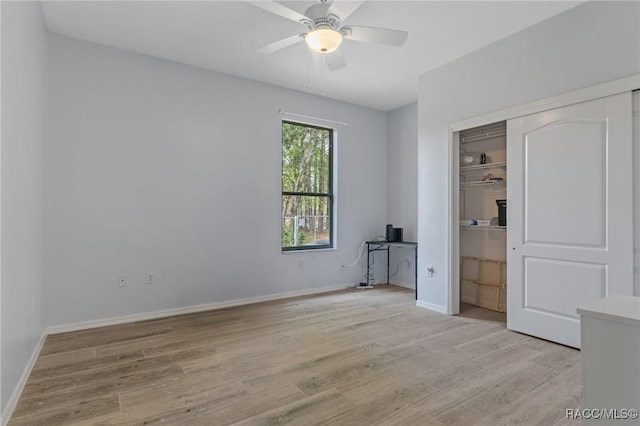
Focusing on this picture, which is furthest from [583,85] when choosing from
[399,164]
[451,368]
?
[399,164]

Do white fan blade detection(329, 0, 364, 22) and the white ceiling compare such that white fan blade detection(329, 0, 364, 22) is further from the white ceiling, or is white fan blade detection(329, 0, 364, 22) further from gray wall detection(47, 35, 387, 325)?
gray wall detection(47, 35, 387, 325)

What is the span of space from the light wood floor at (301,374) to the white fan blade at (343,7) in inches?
98.2

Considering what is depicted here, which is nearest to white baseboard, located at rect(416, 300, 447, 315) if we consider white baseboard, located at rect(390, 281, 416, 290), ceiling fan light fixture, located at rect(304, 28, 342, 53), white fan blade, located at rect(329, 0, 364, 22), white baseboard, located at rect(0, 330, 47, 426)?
white baseboard, located at rect(390, 281, 416, 290)

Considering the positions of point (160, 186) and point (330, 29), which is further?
point (160, 186)

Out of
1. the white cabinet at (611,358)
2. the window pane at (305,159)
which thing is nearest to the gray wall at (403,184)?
the window pane at (305,159)

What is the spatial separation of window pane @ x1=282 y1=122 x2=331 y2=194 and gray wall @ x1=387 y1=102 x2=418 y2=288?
1148 mm

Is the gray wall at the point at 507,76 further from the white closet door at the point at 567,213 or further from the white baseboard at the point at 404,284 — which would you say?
the white baseboard at the point at 404,284

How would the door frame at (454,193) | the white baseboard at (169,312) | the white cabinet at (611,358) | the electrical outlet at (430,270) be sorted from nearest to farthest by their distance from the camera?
the white cabinet at (611,358) < the white baseboard at (169,312) < the door frame at (454,193) < the electrical outlet at (430,270)

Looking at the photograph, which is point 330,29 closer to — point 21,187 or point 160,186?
point 21,187

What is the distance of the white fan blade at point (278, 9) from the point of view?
7.09ft

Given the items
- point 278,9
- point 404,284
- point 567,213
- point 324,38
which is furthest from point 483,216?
point 278,9

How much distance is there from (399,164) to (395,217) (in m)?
0.86

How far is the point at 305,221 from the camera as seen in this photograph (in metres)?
4.91

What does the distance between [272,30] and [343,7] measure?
3.53 ft
